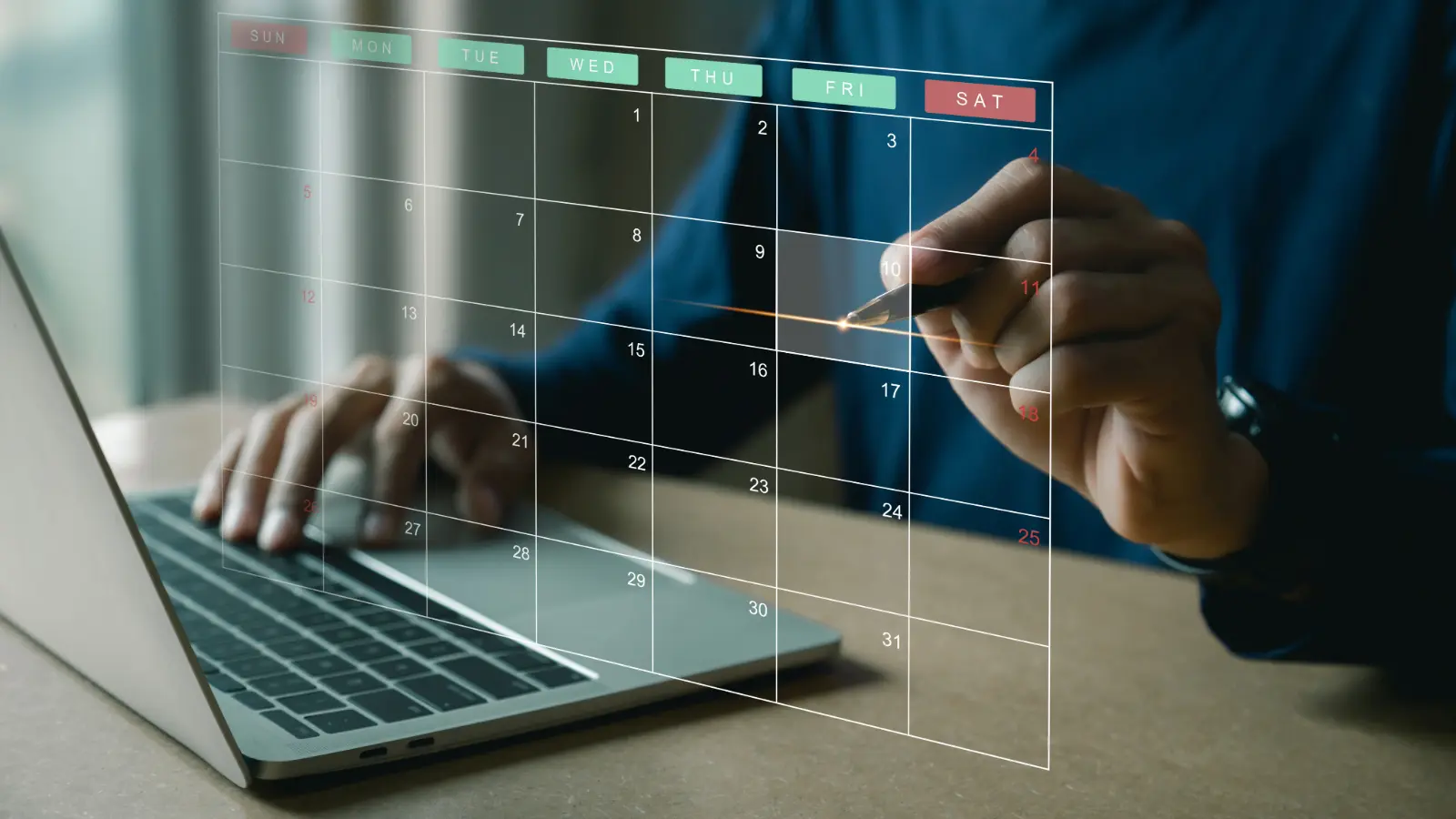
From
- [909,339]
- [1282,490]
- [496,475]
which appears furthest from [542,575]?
[1282,490]

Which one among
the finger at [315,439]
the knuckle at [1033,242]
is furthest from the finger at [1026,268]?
the finger at [315,439]

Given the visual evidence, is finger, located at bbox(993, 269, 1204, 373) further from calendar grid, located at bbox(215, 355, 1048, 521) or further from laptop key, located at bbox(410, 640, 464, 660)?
laptop key, located at bbox(410, 640, 464, 660)

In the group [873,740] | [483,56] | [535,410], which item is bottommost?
[873,740]

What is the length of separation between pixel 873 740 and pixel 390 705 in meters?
0.15

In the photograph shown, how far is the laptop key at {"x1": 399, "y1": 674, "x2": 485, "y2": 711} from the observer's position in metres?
0.42

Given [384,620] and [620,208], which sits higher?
[620,208]

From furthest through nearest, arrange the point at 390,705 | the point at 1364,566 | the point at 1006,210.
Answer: the point at 1364,566
the point at 390,705
the point at 1006,210

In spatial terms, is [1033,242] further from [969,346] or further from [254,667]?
[254,667]

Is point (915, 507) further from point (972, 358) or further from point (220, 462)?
point (220, 462)

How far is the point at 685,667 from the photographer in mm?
413

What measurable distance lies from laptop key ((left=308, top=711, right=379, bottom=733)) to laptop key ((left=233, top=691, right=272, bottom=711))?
0.02 m

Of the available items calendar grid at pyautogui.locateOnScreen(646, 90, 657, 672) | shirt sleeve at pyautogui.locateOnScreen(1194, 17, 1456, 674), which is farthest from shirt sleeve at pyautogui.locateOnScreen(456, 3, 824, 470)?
shirt sleeve at pyautogui.locateOnScreen(1194, 17, 1456, 674)

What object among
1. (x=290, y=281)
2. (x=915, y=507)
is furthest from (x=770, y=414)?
(x=290, y=281)
